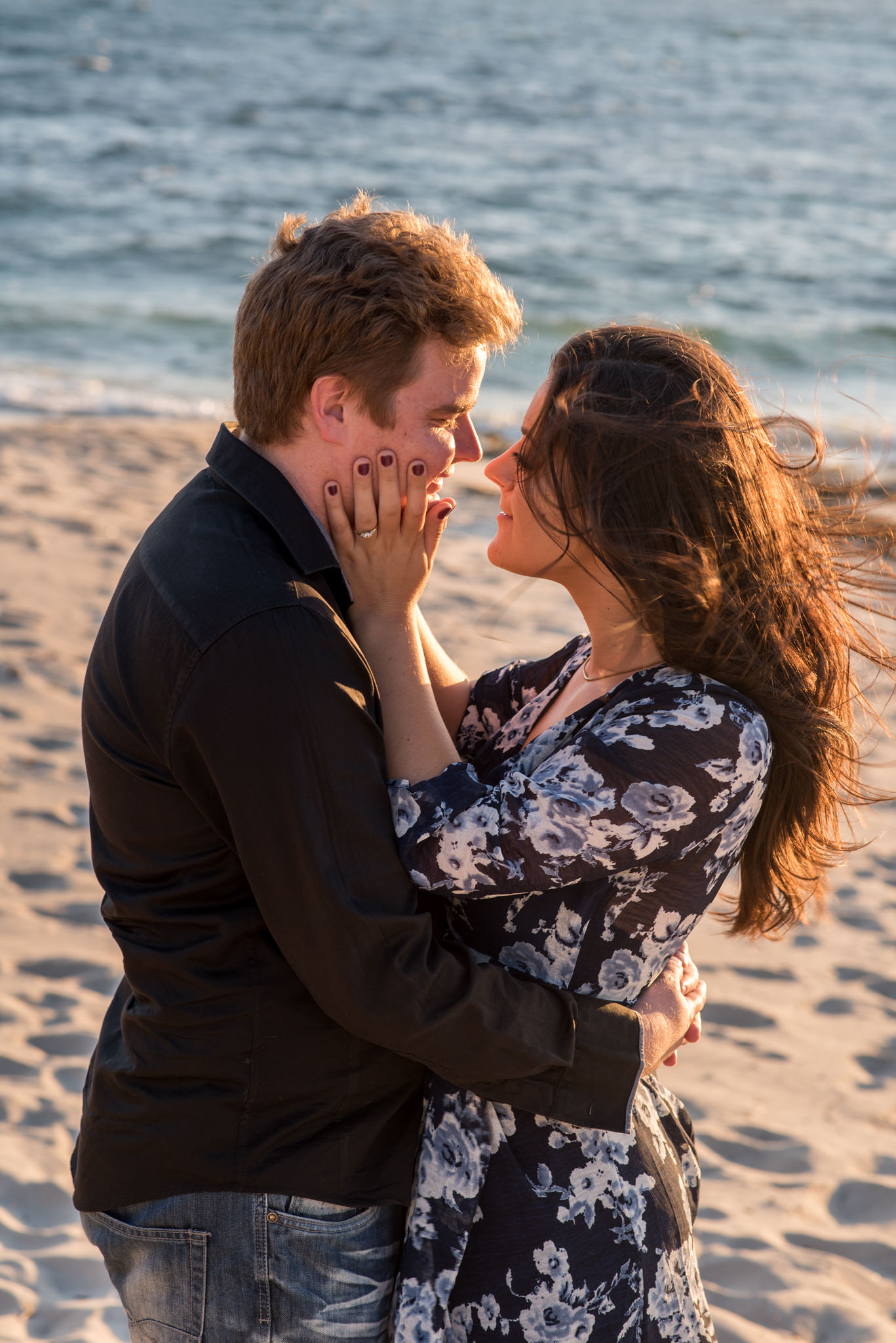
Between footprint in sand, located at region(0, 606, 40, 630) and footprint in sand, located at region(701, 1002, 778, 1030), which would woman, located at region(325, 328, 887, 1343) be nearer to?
footprint in sand, located at region(701, 1002, 778, 1030)

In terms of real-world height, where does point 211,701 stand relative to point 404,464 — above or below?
below

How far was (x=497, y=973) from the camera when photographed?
1.84 metres

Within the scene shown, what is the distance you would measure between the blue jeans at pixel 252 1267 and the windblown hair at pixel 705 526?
968 mm

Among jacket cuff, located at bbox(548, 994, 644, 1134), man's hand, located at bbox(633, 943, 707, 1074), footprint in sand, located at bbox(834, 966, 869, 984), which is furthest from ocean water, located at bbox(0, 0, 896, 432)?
jacket cuff, located at bbox(548, 994, 644, 1134)

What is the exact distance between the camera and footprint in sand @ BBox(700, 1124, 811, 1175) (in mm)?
3785

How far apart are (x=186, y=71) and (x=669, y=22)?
28.7 meters

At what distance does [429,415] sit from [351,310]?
0.73ft

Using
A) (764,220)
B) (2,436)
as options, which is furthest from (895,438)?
(764,220)

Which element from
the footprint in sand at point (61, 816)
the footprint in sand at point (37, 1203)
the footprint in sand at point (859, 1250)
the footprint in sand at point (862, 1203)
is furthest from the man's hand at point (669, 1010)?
the footprint in sand at point (61, 816)

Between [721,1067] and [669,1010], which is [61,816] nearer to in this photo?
[721,1067]

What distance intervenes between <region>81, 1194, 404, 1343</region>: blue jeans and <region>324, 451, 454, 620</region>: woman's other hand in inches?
36.7

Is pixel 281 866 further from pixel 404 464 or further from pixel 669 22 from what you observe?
pixel 669 22

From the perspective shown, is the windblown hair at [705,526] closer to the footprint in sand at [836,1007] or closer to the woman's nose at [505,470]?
the woman's nose at [505,470]

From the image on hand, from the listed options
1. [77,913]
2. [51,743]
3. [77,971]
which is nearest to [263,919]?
[77,971]
